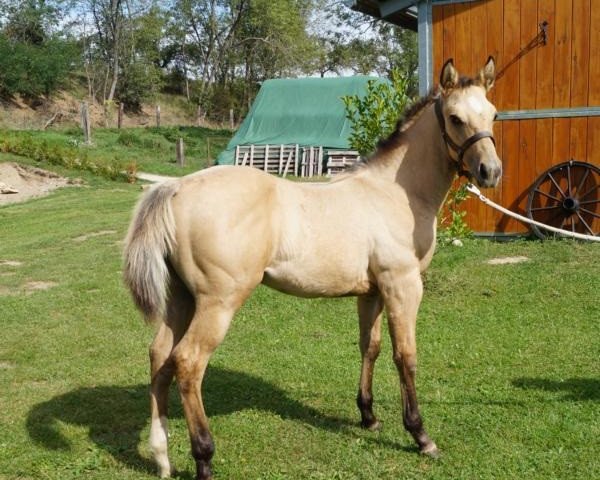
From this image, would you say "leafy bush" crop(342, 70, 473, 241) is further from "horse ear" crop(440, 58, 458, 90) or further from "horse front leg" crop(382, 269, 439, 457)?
"horse front leg" crop(382, 269, 439, 457)

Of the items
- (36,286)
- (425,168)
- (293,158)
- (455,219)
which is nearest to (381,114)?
(455,219)

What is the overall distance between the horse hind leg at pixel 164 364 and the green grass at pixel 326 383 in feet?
0.70

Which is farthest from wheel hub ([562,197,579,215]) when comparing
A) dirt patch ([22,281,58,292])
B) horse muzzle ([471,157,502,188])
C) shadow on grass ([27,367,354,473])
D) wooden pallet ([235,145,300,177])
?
wooden pallet ([235,145,300,177])

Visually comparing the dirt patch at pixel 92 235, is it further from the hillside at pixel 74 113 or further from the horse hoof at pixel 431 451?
the hillside at pixel 74 113

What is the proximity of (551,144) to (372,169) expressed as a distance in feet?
18.8

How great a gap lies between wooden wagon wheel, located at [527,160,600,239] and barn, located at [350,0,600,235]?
0.01 meters

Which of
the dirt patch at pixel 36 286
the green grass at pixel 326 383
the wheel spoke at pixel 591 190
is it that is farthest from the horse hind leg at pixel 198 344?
the wheel spoke at pixel 591 190

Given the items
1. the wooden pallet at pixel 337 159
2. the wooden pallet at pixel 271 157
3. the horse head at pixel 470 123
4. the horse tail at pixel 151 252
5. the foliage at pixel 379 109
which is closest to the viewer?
the horse tail at pixel 151 252

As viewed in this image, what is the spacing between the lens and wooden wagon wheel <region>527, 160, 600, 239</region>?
845cm

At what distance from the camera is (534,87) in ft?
28.5

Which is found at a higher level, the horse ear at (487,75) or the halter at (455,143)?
the horse ear at (487,75)

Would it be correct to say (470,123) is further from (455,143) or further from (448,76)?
(448,76)

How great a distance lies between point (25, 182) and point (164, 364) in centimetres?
1670

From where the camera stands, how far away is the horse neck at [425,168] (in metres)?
3.74
